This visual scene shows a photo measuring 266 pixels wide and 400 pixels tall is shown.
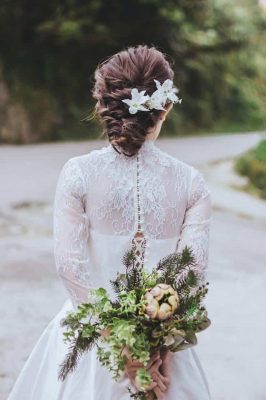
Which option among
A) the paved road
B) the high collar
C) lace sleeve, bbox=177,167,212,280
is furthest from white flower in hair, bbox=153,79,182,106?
the paved road

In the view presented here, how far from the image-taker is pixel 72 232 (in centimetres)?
229

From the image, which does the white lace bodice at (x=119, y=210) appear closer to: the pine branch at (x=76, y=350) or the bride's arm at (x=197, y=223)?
the bride's arm at (x=197, y=223)

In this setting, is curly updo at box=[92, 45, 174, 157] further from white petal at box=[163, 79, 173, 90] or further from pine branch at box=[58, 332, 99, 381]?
pine branch at box=[58, 332, 99, 381]

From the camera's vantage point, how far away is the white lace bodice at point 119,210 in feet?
7.55


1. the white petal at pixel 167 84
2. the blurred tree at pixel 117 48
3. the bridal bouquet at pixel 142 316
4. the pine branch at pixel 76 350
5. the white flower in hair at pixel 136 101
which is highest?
the white petal at pixel 167 84

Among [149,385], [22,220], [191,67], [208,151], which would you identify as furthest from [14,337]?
[191,67]

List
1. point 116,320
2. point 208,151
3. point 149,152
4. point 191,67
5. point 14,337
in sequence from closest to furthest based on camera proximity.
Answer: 1. point 116,320
2. point 149,152
3. point 14,337
4. point 208,151
5. point 191,67

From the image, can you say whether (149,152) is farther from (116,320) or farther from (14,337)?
(14,337)

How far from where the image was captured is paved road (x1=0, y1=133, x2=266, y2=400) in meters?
4.44

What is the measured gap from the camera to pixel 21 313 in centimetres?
528

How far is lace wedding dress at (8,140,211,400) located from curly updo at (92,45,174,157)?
0.09 m

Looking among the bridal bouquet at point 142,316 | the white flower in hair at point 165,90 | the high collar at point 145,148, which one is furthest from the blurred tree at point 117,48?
the bridal bouquet at point 142,316

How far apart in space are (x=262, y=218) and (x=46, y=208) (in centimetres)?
225

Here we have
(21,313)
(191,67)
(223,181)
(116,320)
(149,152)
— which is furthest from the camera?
(191,67)
